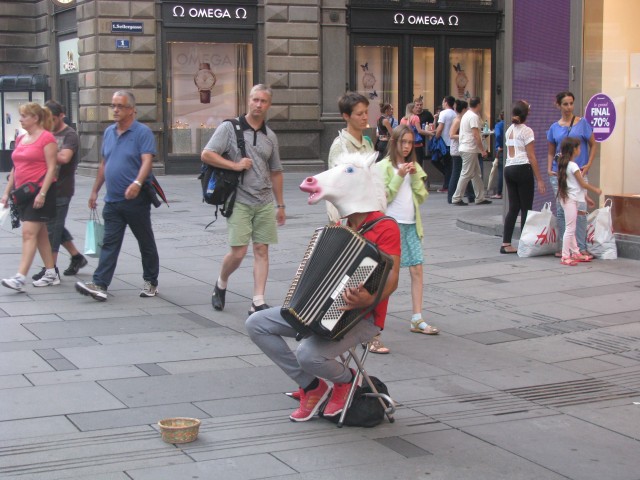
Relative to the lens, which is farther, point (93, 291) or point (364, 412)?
point (93, 291)

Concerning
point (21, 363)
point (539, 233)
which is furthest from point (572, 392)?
point (539, 233)

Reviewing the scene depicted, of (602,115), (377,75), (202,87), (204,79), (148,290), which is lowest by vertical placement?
(148,290)

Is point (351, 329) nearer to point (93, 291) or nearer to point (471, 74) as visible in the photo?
point (93, 291)

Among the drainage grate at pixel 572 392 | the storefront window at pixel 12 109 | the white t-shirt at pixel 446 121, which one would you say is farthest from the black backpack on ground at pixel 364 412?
the storefront window at pixel 12 109

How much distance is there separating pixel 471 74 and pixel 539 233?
53.3ft

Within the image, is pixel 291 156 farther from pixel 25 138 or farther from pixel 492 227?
pixel 25 138

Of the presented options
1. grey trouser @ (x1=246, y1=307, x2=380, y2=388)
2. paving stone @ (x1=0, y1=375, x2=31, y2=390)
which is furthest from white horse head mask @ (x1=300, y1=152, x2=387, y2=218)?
paving stone @ (x1=0, y1=375, x2=31, y2=390)

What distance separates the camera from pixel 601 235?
452 inches

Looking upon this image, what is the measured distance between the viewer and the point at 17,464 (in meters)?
4.98

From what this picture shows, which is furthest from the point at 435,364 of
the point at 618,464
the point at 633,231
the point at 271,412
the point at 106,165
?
the point at 633,231

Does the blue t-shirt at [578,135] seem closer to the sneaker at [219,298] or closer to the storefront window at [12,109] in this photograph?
the sneaker at [219,298]

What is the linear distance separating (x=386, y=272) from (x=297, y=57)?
19.9 m

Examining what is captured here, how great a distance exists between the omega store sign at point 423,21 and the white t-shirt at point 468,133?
885cm

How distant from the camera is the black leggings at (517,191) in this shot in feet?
38.9
